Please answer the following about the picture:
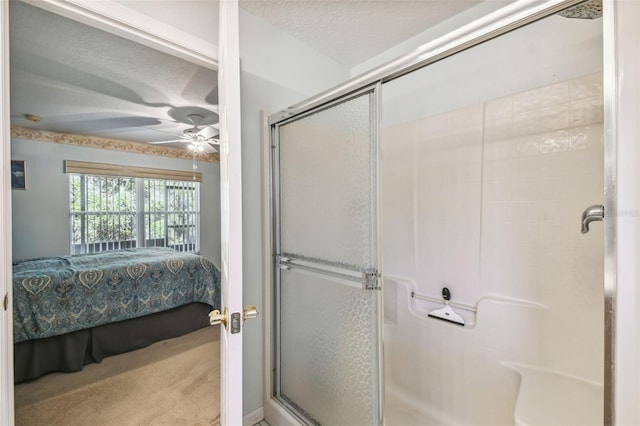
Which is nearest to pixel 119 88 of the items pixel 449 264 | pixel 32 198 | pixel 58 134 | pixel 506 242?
pixel 58 134

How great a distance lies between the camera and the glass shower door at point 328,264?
121cm

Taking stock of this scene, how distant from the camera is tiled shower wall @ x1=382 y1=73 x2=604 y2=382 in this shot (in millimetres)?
1304

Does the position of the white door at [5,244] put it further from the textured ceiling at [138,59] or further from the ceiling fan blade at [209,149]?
the ceiling fan blade at [209,149]

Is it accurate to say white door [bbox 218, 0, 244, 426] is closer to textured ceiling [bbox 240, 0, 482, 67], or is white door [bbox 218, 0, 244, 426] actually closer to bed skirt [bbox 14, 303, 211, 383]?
textured ceiling [bbox 240, 0, 482, 67]

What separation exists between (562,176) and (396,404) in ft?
5.47

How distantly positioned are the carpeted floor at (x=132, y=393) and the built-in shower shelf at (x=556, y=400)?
5.84 ft

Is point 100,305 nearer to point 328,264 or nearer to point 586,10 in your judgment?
point 328,264

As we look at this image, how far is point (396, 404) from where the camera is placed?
6.00ft

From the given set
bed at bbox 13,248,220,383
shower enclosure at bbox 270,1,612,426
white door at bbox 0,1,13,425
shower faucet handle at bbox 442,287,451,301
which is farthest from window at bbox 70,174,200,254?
shower faucet handle at bbox 442,287,451,301

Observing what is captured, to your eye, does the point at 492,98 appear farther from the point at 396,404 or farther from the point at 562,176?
the point at 396,404

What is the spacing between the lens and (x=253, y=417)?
66.5 inches

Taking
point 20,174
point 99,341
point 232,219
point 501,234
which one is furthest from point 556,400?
point 20,174

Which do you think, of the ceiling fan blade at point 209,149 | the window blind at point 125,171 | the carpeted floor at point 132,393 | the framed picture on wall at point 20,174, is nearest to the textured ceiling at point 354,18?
the carpeted floor at point 132,393

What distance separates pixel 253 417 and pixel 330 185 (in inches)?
58.6
